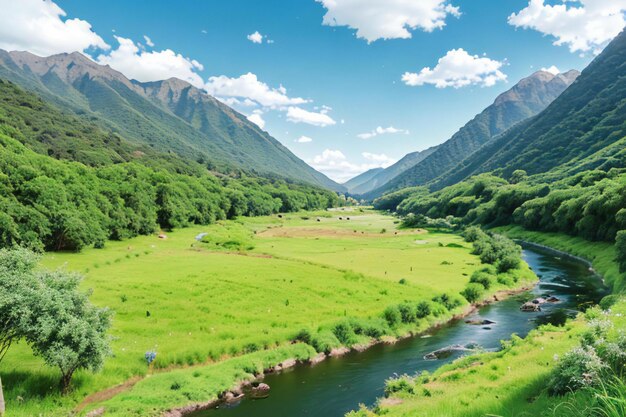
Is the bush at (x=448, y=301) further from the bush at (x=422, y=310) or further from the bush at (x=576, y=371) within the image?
the bush at (x=576, y=371)

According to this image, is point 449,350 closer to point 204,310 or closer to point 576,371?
point 576,371

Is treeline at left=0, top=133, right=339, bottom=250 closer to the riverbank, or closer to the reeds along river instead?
the reeds along river

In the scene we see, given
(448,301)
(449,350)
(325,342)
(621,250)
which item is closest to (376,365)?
(325,342)

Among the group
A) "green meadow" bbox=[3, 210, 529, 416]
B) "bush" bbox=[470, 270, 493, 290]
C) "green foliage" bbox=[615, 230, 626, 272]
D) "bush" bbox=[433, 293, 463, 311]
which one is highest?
"green foliage" bbox=[615, 230, 626, 272]

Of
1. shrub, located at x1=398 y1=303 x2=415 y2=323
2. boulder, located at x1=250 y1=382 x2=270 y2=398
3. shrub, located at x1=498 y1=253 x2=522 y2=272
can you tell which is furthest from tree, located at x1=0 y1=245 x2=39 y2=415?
shrub, located at x1=498 y1=253 x2=522 y2=272

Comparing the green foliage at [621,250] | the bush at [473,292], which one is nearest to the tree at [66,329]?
the bush at [473,292]

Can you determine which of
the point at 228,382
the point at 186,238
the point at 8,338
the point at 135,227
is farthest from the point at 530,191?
the point at 8,338

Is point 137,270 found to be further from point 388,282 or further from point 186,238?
point 186,238
